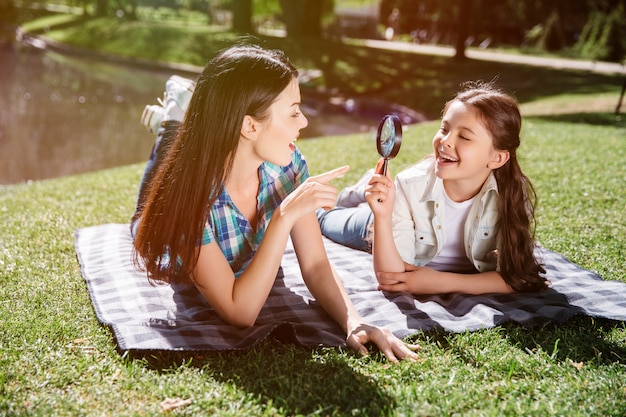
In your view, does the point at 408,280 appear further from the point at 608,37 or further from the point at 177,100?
the point at 608,37

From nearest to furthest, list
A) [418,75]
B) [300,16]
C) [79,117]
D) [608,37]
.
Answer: [79,117] → [418,75] → [608,37] → [300,16]

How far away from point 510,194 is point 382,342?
1.27 meters

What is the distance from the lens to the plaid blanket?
2.85 metres

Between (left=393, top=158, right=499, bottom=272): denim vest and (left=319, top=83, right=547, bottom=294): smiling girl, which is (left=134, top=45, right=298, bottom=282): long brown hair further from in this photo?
(left=393, top=158, right=499, bottom=272): denim vest

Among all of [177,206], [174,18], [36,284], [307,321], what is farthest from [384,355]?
[174,18]

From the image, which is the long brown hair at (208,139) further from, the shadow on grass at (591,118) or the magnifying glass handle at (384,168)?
the shadow on grass at (591,118)

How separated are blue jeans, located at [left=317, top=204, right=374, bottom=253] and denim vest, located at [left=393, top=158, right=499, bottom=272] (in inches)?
16.3

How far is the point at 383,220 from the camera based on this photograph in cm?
315

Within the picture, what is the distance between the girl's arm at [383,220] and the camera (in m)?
3.00

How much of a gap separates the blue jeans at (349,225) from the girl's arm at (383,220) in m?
0.56

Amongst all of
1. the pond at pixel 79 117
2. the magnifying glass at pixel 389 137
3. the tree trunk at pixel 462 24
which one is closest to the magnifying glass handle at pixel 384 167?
the magnifying glass at pixel 389 137

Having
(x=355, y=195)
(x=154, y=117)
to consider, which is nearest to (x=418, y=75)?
(x=355, y=195)

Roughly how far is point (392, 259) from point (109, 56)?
22.7 m

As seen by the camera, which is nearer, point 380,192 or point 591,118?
point 380,192
